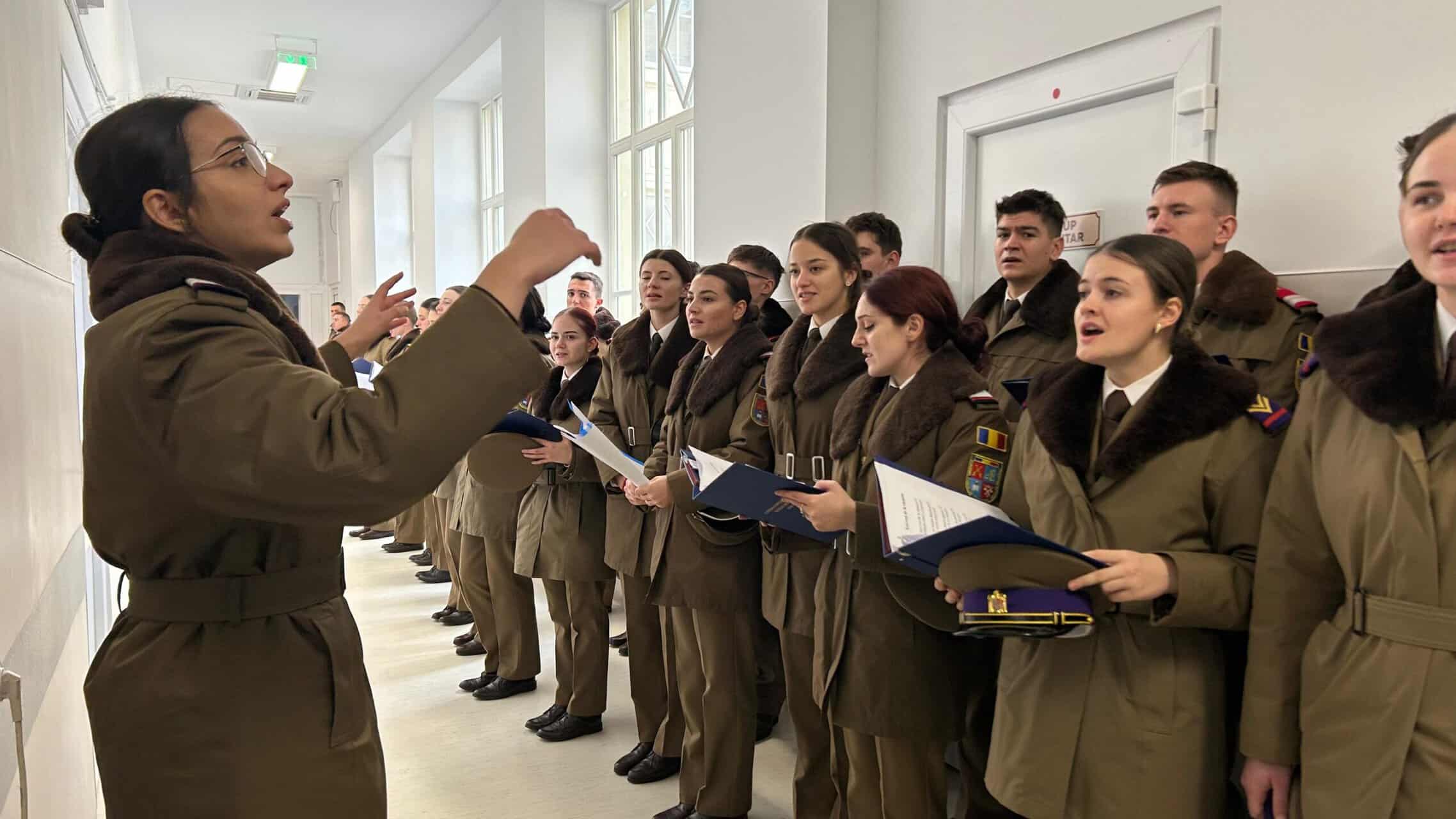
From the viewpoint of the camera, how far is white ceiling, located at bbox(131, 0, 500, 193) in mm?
A: 7605

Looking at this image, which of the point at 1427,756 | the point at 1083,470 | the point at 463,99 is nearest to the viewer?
the point at 1427,756

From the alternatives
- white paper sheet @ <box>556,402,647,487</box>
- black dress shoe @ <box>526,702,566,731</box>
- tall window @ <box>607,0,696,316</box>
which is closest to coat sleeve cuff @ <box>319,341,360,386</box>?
white paper sheet @ <box>556,402,647,487</box>

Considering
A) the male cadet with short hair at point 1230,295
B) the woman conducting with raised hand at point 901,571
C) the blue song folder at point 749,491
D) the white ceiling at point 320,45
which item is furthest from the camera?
the white ceiling at point 320,45

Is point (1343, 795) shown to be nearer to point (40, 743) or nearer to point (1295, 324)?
point (1295, 324)

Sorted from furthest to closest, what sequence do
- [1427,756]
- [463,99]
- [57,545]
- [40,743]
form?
[463,99] → [57,545] → [40,743] → [1427,756]

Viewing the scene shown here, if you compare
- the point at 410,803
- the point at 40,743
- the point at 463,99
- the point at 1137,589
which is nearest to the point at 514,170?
the point at 463,99

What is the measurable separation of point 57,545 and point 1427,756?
2569 mm

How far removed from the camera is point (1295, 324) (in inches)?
82.6

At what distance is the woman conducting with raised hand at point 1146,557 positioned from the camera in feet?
4.80

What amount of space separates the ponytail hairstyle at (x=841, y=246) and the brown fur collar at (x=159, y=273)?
67.5 inches

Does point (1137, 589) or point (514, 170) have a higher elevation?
point (514, 170)

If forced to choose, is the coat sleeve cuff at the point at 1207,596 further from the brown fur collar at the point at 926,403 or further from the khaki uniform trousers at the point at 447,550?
the khaki uniform trousers at the point at 447,550

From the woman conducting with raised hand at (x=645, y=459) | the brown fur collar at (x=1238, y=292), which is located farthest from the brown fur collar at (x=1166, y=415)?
the woman conducting with raised hand at (x=645, y=459)

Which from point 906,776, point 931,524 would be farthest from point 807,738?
point 931,524
